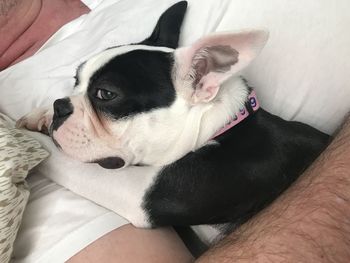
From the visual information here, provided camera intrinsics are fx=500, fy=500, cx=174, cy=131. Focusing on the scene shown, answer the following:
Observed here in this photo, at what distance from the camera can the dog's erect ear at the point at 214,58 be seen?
3.09ft

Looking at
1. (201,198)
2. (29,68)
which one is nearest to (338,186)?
(201,198)

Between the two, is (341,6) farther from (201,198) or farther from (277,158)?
(201,198)

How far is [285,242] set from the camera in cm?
85

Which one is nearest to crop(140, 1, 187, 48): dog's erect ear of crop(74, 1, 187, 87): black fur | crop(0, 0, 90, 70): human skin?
crop(74, 1, 187, 87): black fur

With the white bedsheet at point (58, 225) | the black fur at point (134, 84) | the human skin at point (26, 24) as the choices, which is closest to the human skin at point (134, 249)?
the white bedsheet at point (58, 225)

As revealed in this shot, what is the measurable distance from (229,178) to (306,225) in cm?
22

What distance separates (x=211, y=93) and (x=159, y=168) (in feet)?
0.65

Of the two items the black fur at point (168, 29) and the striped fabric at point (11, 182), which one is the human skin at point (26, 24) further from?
the striped fabric at point (11, 182)

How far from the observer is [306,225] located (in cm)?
87

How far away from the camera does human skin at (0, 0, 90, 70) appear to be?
1614mm

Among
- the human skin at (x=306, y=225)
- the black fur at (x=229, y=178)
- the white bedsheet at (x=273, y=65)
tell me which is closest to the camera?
the human skin at (x=306, y=225)

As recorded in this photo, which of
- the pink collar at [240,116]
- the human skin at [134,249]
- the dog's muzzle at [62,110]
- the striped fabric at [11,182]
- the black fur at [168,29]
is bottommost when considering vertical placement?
the human skin at [134,249]

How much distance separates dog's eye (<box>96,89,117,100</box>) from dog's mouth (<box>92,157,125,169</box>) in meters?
0.13

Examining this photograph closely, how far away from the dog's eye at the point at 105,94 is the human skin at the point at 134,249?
0.26m
